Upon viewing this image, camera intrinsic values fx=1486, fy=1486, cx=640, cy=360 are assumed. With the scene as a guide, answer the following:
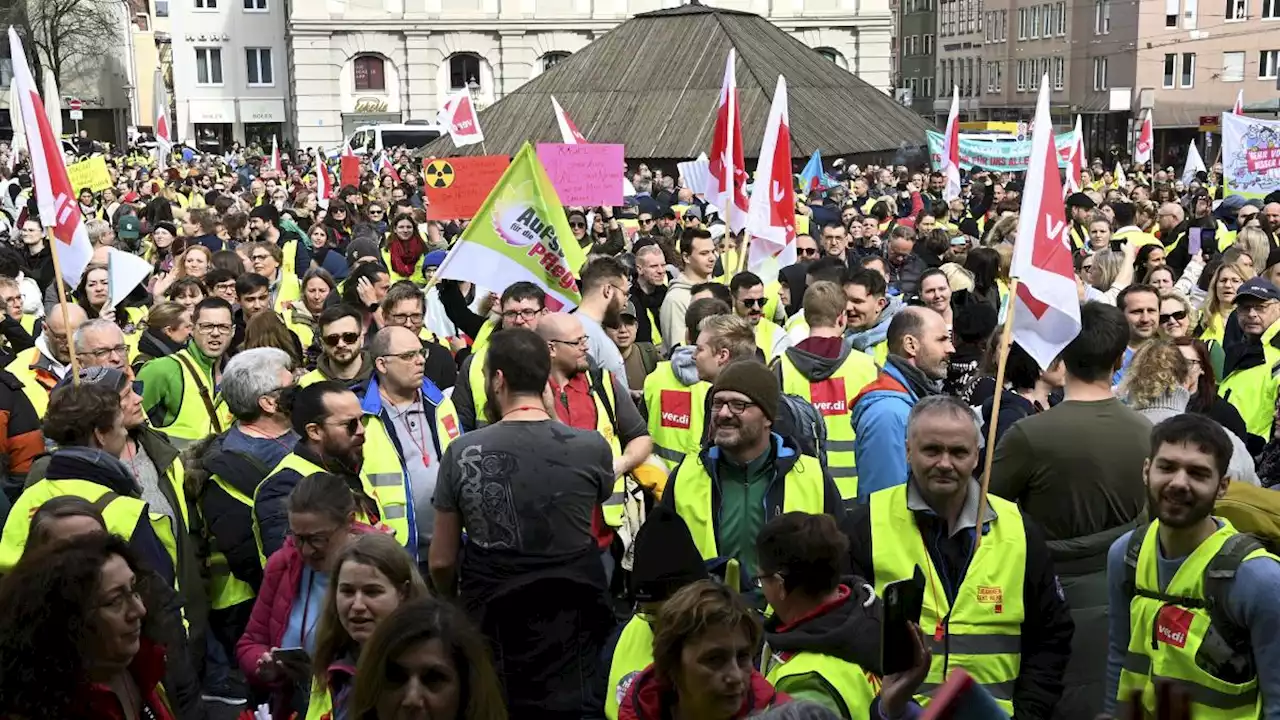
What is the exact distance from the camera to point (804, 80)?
3766cm

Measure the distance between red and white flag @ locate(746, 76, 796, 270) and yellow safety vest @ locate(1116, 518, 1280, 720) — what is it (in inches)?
248

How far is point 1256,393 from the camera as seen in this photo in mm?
6914

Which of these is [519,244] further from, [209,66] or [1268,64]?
[1268,64]

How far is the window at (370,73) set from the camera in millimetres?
57656

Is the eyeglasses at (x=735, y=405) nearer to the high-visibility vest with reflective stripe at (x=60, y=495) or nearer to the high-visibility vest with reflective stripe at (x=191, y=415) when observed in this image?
the high-visibility vest with reflective stripe at (x=60, y=495)

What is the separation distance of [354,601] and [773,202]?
683 cm

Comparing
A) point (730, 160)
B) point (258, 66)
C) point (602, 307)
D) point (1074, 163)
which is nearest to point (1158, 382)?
point (602, 307)

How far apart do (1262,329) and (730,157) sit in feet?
15.1

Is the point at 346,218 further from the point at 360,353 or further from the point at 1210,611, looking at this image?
the point at 1210,611

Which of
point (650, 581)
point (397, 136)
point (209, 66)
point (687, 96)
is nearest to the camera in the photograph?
point (650, 581)

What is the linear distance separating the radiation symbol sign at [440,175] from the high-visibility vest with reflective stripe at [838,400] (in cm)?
682

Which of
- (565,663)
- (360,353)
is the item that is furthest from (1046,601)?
(360,353)

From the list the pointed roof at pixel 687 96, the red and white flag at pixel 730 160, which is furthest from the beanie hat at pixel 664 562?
the pointed roof at pixel 687 96

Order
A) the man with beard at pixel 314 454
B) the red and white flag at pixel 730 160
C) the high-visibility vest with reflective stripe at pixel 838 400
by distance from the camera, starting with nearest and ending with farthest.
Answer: the man with beard at pixel 314 454, the high-visibility vest with reflective stripe at pixel 838 400, the red and white flag at pixel 730 160
